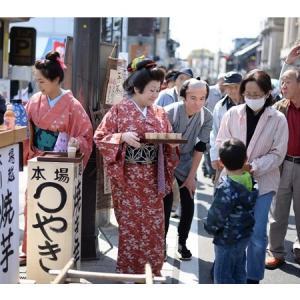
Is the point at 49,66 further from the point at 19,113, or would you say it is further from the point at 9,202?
the point at 9,202

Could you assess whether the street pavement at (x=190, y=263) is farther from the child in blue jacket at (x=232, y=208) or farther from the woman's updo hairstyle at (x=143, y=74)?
the woman's updo hairstyle at (x=143, y=74)

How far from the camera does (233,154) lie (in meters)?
3.73

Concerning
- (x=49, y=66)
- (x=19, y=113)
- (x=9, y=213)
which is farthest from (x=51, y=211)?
(x=49, y=66)

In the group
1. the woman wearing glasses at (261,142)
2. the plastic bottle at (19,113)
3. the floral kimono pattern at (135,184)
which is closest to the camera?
the floral kimono pattern at (135,184)

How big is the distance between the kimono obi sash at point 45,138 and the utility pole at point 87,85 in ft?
1.64

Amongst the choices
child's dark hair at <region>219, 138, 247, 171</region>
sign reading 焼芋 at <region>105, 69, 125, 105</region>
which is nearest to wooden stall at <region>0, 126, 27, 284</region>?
child's dark hair at <region>219, 138, 247, 171</region>

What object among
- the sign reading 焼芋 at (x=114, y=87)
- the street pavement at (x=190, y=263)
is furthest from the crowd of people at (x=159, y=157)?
the sign reading 焼芋 at (x=114, y=87)

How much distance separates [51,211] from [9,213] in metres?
0.31

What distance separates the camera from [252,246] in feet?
14.6

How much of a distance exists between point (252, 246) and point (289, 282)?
66 centimetres

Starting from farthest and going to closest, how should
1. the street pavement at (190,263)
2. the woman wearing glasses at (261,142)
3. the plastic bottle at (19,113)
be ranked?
the street pavement at (190,263) < the plastic bottle at (19,113) < the woman wearing glasses at (261,142)

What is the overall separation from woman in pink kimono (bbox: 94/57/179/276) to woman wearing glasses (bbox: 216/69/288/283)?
0.66m

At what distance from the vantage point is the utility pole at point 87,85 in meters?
4.95

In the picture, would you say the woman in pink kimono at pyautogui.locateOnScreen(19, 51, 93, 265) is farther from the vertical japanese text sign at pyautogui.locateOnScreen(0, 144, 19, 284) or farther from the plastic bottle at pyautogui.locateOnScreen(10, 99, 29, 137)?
the vertical japanese text sign at pyautogui.locateOnScreen(0, 144, 19, 284)
